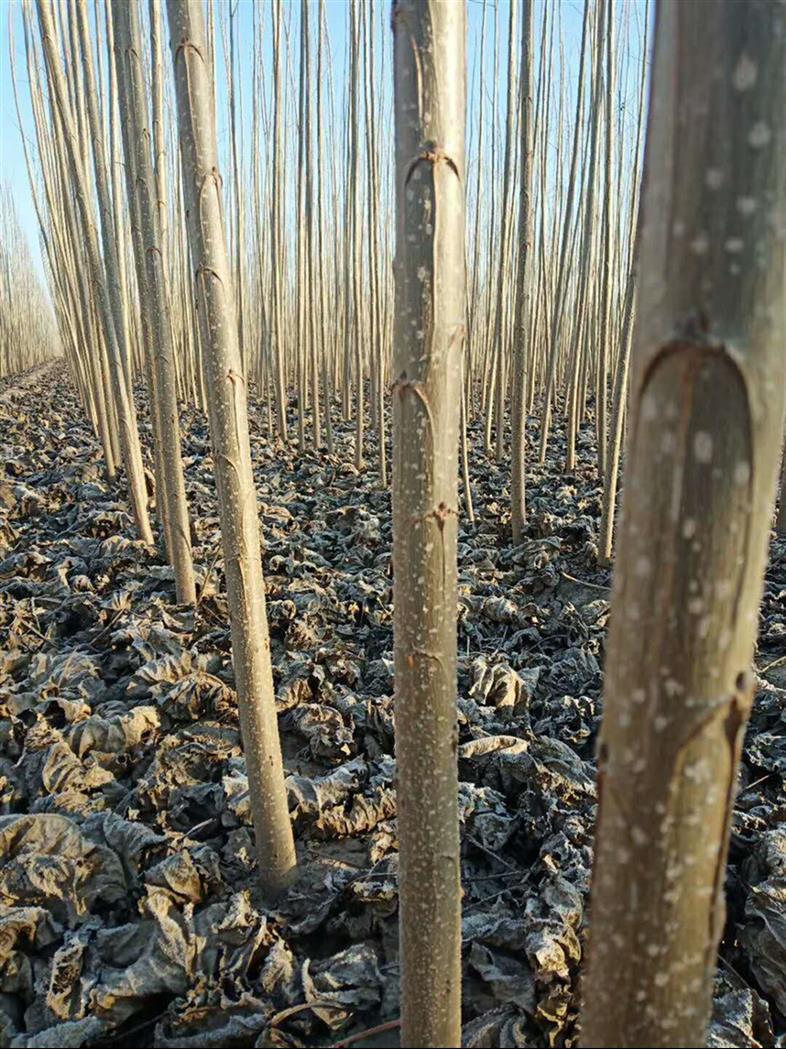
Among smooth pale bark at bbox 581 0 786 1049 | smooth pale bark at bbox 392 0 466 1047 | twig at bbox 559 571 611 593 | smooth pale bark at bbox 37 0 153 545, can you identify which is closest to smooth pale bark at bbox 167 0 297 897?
smooth pale bark at bbox 392 0 466 1047

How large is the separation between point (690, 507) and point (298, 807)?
1.61 meters

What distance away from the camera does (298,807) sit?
1.84 m

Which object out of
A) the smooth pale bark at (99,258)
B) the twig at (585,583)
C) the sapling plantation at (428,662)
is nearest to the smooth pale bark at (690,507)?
the sapling plantation at (428,662)

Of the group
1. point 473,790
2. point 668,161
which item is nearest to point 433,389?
point 668,161

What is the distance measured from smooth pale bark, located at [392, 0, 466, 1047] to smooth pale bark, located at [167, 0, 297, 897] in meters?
0.61

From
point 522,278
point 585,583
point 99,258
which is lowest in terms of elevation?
point 585,583

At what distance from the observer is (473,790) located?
191 centimetres

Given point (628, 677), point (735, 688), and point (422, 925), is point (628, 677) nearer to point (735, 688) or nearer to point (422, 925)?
point (735, 688)

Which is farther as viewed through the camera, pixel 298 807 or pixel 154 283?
pixel 154 283

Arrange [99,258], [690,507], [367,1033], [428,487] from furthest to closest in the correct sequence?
[99,258] < [367,1033] < [428,487] < [690,507]

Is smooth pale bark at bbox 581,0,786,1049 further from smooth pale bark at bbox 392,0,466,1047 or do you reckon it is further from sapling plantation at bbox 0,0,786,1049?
smooth pale bark at bbox 392,0,466,1047

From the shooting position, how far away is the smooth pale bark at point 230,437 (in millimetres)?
1189

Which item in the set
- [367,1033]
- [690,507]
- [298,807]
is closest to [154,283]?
[298,807]

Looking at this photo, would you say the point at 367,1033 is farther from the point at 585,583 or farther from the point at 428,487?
the point at 585,583
